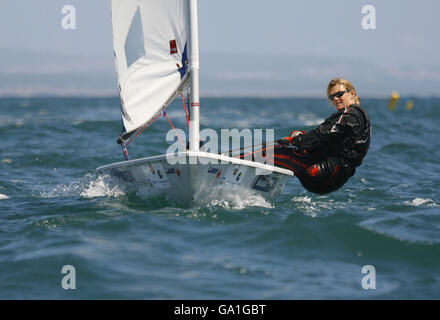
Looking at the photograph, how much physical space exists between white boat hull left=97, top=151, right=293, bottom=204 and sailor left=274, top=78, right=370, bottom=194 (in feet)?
1.05

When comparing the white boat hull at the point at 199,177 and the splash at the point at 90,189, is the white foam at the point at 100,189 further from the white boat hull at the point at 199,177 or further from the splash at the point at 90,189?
the white boat hull at the point at 199,177

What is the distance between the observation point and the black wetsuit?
665cm

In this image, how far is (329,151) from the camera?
6.95 meters

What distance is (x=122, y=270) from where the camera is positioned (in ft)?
16.5

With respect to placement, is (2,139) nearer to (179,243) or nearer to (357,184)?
(357,184)

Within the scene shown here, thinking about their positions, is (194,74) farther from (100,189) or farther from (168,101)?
(100,189)

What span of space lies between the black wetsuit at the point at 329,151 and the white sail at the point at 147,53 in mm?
1582

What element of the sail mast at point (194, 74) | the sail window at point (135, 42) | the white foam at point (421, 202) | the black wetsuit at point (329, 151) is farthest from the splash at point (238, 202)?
the white foam at point (421, 202)

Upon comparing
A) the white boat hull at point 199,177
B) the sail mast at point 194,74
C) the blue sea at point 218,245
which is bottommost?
the blue sea at point 218,245

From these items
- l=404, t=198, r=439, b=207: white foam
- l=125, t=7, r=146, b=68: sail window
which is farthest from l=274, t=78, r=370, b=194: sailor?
l=125, t=7, r=146, b=68: sail window

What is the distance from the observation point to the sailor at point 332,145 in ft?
21.9

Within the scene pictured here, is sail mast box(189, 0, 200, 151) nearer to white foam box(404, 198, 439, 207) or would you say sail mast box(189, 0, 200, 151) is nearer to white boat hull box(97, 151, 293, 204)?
white boat hull box(97, 151, 293, 204)

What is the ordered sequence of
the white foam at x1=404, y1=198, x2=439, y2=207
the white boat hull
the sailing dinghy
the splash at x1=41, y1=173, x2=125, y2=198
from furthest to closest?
the white foam at x1=404, y1=198, x2=439, y2=207
the splash at x1=41, y1=173, x2=125, y2=198
the sailing dinghy
the white boat hull
